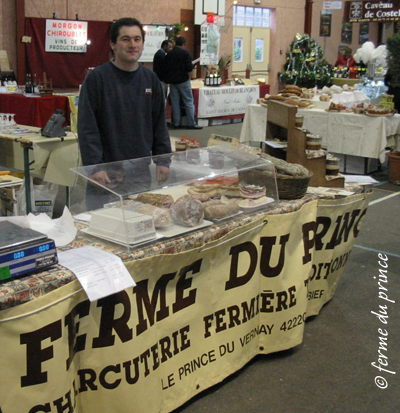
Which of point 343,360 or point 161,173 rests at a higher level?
point 161,173

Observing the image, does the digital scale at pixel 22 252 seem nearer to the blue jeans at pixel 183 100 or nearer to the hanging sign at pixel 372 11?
the blue jeans at pixel 183 100

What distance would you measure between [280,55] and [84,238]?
14.9 meters

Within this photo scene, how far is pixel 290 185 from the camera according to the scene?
2.92 m

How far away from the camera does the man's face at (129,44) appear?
9.72ft

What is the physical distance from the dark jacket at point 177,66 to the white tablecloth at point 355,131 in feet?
11.9

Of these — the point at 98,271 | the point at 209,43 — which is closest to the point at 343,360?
the point at 98,271

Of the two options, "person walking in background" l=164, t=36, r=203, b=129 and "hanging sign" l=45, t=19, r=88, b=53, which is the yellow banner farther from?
"hanging sign" l=45, t=19, r=88, b=53

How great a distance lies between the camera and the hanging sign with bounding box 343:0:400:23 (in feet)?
48.4

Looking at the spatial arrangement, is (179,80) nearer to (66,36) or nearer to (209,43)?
(66,36)

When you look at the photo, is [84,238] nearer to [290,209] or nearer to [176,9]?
[290,209]

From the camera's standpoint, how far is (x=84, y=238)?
2.24 m

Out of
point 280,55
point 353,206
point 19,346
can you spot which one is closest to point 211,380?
point 19,346

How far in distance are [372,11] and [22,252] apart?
606 inches

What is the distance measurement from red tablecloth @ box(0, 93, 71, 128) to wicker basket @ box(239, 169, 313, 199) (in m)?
6.03
